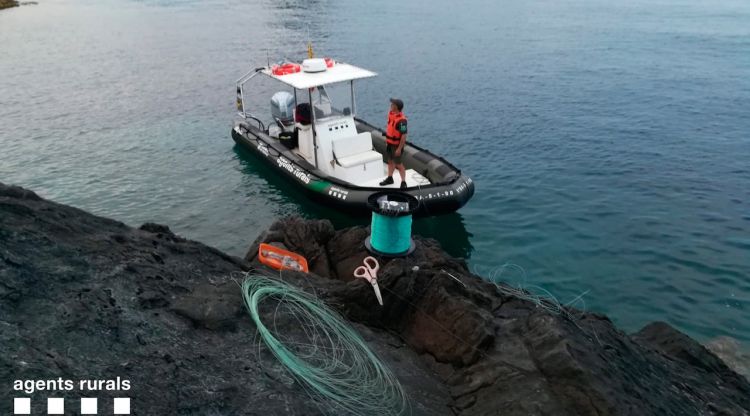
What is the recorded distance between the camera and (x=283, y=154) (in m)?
14.9

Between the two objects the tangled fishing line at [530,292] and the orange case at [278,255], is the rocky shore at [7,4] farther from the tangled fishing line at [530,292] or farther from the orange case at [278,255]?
the tangled fishing line at [530,292]

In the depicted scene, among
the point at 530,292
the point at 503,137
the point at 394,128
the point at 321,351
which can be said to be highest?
the point at 394,128

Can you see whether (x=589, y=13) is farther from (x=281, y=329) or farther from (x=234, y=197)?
(x=281, y=329)

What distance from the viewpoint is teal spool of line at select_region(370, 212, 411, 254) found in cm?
726

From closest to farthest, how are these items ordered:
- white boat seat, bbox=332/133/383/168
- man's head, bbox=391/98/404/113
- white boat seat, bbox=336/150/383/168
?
man's head, bbox=391/98/404/113 → white boat seat, bbox=336/150/383/168 → white boat seat, bbox=332/133/383/168

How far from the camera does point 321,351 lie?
527 cm

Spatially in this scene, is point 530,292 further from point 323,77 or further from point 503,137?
point 503,137

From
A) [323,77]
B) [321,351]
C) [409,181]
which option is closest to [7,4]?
[323,77]

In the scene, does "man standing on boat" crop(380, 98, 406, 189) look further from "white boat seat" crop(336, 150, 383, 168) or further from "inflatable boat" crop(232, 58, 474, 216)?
"white boat seat" crop(336, 150, 383, 168)

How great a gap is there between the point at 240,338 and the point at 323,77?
10027 millimetres

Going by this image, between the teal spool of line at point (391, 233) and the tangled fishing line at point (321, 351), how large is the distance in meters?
1.63

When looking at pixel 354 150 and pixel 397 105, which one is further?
pixel 354 150

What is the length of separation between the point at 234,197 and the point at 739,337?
12.2 m

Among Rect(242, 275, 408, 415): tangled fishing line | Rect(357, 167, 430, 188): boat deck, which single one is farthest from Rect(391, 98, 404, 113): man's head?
Rect(242, 275, 408, 415): tangled fishing line
